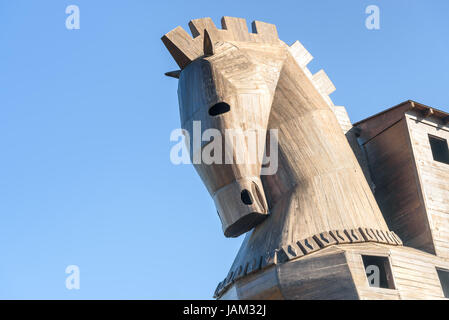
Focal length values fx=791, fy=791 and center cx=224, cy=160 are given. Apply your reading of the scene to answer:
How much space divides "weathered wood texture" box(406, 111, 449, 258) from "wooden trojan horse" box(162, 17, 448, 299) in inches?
40.1

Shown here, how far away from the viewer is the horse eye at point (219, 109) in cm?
1616

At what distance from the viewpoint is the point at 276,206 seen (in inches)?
634

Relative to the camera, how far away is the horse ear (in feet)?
53.8

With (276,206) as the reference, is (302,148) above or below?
above

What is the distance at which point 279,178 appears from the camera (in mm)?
16266

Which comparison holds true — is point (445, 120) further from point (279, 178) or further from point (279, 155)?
point (279, 178)

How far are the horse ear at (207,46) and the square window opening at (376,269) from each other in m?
5.34

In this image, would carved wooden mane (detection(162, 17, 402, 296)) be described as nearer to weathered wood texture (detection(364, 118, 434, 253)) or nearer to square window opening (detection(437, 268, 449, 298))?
weathered wood texture (detection(364, 118, 434, 253))

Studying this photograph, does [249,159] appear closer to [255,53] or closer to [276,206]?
[276,206]

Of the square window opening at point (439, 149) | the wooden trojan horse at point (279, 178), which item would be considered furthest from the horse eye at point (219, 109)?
the square window opening at point (439, 149)

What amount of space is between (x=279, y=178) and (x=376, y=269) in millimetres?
2730

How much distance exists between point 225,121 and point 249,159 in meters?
0.91

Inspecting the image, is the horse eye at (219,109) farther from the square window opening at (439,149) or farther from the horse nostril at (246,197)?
the square window opening at (439,149)
